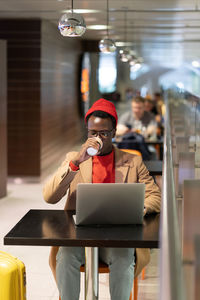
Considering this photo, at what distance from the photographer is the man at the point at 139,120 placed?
8.18m

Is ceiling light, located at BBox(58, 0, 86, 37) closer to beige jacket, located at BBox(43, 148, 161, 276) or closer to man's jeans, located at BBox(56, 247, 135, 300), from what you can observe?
beige jacket, located at BBox(43, 148, 161, 276)

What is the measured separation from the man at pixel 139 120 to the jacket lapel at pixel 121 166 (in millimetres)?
4722

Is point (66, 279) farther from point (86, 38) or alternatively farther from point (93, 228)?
point (86, 38)

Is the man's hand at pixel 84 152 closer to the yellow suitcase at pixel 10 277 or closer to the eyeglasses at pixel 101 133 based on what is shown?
the eyeglasses at pixel 101 133

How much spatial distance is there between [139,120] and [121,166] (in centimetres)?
524

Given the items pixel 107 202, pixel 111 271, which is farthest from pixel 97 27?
pixel 107 202

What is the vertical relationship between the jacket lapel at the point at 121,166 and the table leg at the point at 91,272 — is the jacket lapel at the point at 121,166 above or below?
above

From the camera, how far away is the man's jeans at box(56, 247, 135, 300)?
2.90 m

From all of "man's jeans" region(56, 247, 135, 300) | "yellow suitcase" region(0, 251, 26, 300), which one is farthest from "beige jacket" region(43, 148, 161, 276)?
"yellow suitcase" region(0, 251, 26, 300)

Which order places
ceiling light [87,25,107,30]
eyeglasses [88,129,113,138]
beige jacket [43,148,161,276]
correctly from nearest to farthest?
1. beige jacket [43,148,161,276]
2. eyeglasses [88,129,113,138]
3. ceiling light [87,25,107,30]

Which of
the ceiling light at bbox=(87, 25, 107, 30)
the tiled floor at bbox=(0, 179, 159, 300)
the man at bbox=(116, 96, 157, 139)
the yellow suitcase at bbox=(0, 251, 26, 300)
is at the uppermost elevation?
the ceiling light at bbox=(87, 25, 107, 30)

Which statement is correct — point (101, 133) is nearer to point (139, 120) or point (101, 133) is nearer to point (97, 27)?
point (139, 120)

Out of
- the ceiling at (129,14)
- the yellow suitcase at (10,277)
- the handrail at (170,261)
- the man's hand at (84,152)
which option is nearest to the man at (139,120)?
the ceiling at (129,14)

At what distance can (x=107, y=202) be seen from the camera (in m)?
2.62
